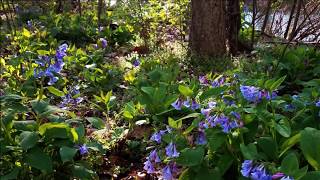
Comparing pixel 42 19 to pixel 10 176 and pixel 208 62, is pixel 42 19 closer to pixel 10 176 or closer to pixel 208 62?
pixel 208 62

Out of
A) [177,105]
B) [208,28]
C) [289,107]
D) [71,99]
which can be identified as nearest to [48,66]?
[71,99]

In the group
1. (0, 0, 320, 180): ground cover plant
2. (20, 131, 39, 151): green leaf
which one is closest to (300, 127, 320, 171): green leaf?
(0, 0, 320, 180): ground cover plant

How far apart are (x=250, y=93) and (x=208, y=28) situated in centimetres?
318

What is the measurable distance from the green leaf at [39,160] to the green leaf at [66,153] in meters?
0.07

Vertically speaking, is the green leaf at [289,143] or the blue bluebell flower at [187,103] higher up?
the blue bluebell flower at [187,103]

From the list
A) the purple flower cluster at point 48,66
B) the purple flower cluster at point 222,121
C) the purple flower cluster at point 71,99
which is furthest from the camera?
the purple flower cluster at point 71,99

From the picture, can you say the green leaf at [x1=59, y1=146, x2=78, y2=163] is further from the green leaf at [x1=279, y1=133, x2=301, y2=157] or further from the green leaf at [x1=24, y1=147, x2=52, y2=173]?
the green leaf at [x1=279, y1=133, x2=301, y2=157]

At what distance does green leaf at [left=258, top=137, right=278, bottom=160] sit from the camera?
72.6 inches

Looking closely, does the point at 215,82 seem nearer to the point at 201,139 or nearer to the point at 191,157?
the point at 201,139

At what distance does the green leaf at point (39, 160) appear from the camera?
1.92 meters

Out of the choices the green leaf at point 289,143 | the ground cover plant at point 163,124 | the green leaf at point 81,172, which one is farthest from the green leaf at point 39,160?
the green leaf at point 289,143

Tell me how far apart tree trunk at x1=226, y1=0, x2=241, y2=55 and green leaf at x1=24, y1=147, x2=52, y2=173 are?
406 centimetres

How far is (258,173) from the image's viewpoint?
1.54 m

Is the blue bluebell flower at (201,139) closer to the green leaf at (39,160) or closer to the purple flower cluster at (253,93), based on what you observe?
Answer: the purple flower cluster at (253,93)
